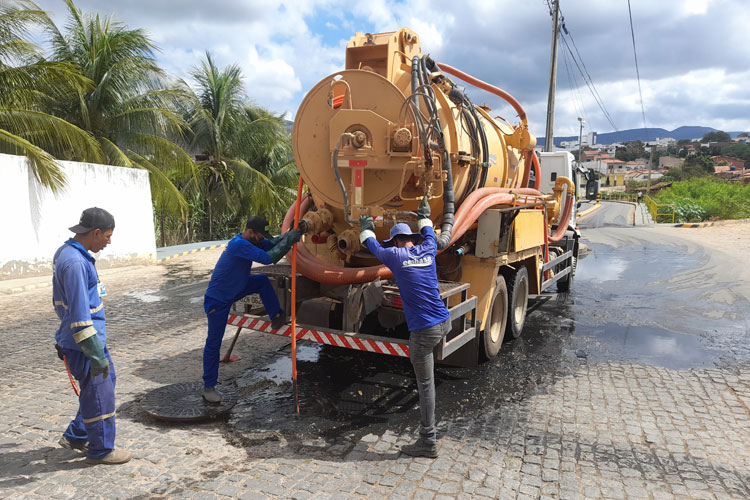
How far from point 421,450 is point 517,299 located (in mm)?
3379

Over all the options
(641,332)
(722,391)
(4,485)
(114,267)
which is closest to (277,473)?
(4,485)

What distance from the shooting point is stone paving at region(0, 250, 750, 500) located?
321cm

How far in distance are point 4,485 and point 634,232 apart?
24554 millimetres

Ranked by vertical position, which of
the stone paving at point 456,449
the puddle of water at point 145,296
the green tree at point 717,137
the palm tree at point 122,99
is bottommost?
the stone paving at point 456,449

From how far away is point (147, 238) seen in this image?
1348cm

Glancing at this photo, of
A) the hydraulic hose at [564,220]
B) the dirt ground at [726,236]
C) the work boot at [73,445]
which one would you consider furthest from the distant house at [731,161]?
the work boot at [73,445]

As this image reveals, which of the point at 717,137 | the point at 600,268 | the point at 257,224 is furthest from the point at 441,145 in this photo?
the point at 717,137

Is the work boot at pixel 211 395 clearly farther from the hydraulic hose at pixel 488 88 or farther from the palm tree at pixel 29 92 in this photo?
the palm tree at pixel 29 92

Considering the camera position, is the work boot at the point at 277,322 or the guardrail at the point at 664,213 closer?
the work boot at the point at 277,322

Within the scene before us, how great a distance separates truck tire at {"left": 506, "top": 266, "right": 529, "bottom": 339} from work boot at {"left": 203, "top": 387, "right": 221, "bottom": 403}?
3555 millimetres

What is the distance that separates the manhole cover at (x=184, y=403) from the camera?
4.14m

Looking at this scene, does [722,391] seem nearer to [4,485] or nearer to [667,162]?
[4,485]

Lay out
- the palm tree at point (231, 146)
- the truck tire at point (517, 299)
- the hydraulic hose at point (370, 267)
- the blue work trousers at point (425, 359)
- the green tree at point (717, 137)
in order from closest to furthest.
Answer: the blue work trousers at point (425, 359), the hydraulic hose at point (370, 267), the truck tire at point (517, 299), the palm tree at point (231, 146), the green tree at point (717, 137)

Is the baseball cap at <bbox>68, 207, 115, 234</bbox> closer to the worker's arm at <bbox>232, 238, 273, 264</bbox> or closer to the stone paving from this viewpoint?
the worker's arm at <bbox>232, 238, 273, 264</bbox>
